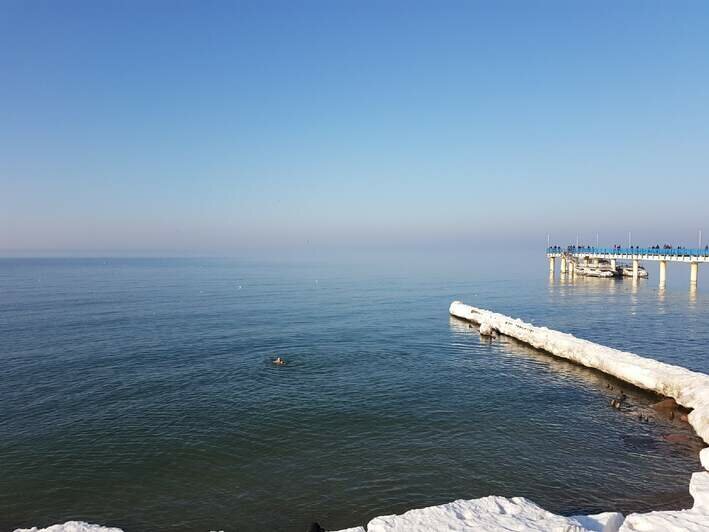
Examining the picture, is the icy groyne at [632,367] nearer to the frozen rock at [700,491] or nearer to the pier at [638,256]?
the frozen rock at [700,491]

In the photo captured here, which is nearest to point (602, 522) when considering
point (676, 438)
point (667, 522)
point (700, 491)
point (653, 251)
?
point (667, 522)

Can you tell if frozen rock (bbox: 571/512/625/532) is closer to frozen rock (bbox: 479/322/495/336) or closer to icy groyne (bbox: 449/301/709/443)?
icy groyne (bbox: 449/301/709/443)

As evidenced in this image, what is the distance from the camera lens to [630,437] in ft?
92.4

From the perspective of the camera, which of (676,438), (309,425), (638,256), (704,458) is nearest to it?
(704,458)

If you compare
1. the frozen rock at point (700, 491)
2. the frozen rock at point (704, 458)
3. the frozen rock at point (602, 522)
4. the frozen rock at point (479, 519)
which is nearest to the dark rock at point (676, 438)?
the frozen rock at point (704, 458)

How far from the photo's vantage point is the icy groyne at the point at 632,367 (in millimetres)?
31109

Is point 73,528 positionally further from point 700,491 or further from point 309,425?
point 700,491

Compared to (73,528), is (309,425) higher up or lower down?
lower down

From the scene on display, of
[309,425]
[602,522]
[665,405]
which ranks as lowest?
[309,425]

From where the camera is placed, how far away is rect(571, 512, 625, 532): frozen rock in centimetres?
1680

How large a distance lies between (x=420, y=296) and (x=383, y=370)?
60.4 metres

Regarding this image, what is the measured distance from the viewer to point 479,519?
16719 millimetres

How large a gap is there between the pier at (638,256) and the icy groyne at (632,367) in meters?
75.6

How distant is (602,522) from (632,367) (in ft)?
86.6
